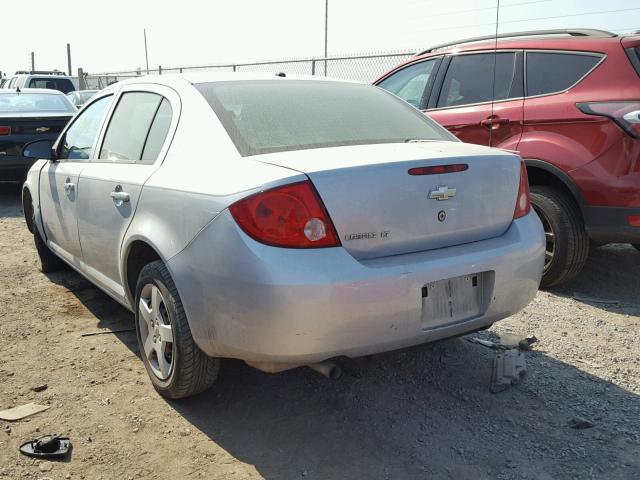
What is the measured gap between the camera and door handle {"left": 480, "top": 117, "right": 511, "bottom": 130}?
200 inches

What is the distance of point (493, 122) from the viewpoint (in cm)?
516

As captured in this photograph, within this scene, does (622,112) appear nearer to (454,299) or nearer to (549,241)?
(549,241)

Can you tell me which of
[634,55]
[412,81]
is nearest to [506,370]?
[634,55]

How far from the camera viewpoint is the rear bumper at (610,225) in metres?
4.32

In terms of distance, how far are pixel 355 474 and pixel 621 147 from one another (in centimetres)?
300

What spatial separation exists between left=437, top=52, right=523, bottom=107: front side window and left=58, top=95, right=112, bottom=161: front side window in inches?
117

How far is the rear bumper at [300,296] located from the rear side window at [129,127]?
40.2 inches

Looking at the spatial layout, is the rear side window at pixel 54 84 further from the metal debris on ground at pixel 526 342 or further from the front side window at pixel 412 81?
the metal debris on ground at pixel 526 342

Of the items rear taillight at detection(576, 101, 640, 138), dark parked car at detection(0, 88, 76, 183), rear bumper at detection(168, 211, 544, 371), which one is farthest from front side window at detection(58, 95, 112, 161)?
dark parked car at detection(0, 88, 76, 183)

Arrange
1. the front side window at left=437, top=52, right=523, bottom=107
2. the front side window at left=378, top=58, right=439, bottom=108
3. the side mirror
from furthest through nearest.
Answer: the front side window at left=378, top=58, right=439, bottom=108 < the front side window at left=437, top=52, right=523, bottom=107 < the side mirror

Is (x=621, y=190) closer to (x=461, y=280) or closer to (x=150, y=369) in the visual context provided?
(x=461, y=280)

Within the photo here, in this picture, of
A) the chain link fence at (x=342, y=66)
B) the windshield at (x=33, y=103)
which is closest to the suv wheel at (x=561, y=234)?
the chain link fence at (x=342, y=66)

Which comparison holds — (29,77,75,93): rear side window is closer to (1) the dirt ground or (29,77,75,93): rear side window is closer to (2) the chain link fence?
(2) the chain link fence

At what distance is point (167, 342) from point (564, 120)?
3.28 metres
